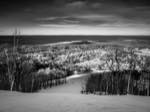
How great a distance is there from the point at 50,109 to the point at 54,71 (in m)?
45.5

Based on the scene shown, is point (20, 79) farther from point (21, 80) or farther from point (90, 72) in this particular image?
point (90, 72)

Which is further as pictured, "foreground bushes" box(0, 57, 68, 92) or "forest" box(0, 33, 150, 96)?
"forest" box(0, 33, 150, 96)

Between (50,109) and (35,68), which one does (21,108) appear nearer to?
(50,109)

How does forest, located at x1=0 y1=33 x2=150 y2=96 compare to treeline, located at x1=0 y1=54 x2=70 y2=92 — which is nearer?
treeline, located at x1=0 y1=54 x2=70 y2=92

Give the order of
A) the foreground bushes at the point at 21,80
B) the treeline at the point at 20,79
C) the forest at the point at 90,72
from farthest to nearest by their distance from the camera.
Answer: the forest at the point at 90,72 → the foreground bushes at the point at 21,80 → the treeline at the point at 20,79

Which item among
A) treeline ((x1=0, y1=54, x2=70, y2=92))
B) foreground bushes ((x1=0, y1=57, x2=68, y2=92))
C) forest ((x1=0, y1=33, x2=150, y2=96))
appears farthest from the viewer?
forest ((x1=0, y1=33, x2=150, y2=96))

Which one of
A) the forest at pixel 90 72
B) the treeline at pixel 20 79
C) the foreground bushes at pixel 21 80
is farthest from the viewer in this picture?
the forest at pixel 90 72

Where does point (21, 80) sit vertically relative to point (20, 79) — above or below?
below

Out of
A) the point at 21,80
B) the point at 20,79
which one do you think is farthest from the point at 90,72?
the point at 20,79

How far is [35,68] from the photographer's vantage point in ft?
175

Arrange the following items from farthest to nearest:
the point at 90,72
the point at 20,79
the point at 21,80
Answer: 1. the point at 90,72
2. the point at 21,80
3. the point at 20,79

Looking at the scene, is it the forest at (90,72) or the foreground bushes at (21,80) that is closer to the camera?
the foreground bushes at (21,80)

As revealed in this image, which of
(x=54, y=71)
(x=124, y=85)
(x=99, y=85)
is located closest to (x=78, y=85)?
(x=99, y=85)

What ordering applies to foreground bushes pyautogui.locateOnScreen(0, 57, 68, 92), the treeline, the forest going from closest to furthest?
the treeline, foreground bushes pyautogui.locateOnScreen(0, 57, 68, 92), the forest
